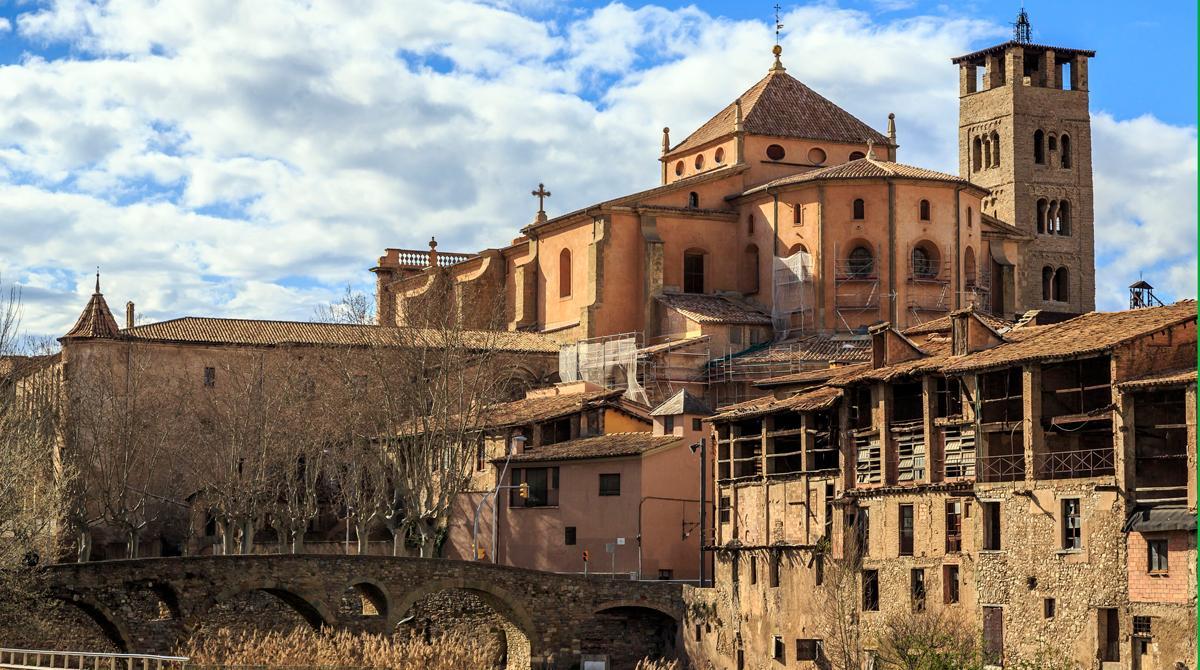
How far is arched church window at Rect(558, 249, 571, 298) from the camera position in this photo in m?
87.2

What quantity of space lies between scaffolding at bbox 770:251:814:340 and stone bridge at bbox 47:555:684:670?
61.5 ft

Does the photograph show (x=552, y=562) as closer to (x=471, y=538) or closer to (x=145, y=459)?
(x=471, y=538)

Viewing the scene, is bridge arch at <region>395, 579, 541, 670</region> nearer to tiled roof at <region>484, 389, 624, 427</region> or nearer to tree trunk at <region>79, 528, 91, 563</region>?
tiled roof at <region>484, 389, 624, 427</region>

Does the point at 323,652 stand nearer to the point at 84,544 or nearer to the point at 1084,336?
the point at 84,544

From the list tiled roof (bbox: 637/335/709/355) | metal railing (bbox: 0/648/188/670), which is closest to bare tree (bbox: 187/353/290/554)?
tiled roof (bbox: 637/335/709/355)

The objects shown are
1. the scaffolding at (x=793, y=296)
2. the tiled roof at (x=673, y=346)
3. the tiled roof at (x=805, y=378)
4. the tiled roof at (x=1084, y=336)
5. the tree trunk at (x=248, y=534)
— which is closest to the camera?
the tiled roof at (x=1084, y=336)

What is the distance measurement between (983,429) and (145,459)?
3683cm

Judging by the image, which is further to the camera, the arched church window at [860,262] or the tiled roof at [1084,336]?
the arched church window at [860,262]

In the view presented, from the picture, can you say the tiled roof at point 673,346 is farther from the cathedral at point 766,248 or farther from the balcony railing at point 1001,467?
the balcony railing at point 1001,467

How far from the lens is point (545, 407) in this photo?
242 ft

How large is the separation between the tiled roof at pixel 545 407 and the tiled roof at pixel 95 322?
16.9 meters

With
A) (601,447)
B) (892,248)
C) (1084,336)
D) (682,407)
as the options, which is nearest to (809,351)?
(892,248)

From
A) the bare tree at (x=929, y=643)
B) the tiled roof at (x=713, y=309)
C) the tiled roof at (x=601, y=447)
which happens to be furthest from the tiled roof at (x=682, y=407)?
the bare tree at (x=929, y=643)

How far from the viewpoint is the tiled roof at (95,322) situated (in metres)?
82.0
